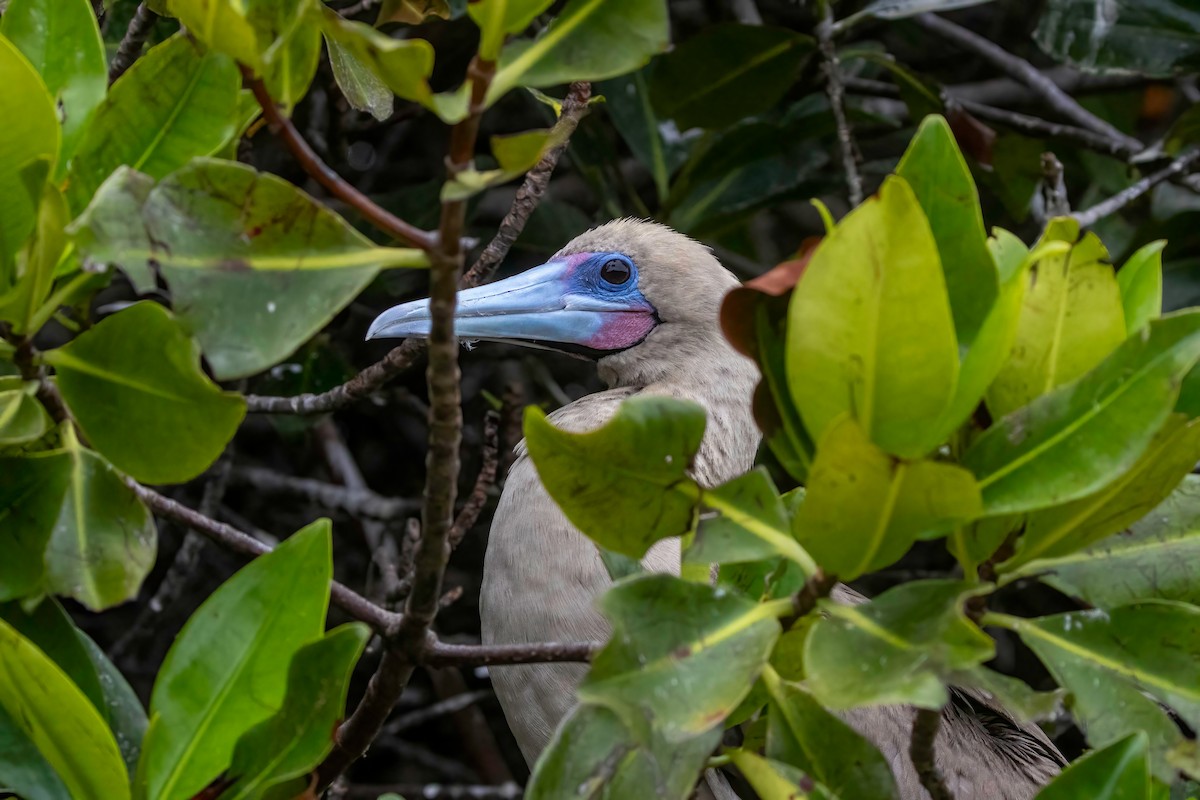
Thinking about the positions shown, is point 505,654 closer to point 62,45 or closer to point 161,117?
point 161,117

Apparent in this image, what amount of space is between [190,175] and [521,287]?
1473mm

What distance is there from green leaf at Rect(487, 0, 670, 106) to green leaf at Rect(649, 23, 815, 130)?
1970 millimetres

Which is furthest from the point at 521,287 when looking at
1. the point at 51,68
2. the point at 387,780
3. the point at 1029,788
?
the point at 387,780

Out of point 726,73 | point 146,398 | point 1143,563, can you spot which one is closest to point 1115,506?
point 1143,563

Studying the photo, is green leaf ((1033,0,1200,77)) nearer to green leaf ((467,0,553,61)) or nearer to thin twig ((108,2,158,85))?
thin twig ((108,2,158,85))

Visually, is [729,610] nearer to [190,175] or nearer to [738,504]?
[738,504]

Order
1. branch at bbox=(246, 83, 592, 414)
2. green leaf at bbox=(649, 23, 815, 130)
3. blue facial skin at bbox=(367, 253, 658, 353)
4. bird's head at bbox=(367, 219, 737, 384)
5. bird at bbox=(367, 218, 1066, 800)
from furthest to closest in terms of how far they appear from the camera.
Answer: green leaf at bbox=(649, 23, 815, 130), bird's head at bbox=(367, 219, 737, 384), blue facial skin at bbox=(367, 253, 658, 353), bird at bbox=(367, 218, 1066, 800), branch at bbox=(246, 83, 592, 414)

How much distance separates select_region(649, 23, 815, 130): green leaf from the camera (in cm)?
305

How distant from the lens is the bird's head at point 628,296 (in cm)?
264

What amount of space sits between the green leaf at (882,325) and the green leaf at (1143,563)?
254mm

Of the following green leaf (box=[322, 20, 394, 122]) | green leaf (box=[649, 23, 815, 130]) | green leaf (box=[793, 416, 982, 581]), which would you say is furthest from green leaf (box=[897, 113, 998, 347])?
green leaf (box=[649, 23, 815, 130])

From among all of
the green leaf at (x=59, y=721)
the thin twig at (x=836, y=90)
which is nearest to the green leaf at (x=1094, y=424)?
the green leaf at (x=59, y=721)

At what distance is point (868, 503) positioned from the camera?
1127mm

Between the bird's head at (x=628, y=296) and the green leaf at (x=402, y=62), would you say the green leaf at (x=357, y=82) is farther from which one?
the bird's head at (x=628, y=296)
